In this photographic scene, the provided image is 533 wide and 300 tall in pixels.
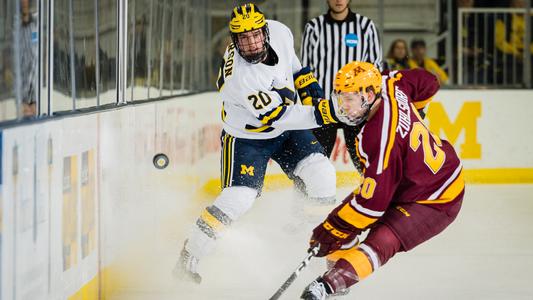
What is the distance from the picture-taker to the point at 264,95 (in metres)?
3.64

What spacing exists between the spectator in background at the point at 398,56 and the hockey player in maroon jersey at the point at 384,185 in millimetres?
4216

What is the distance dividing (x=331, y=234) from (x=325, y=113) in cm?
48

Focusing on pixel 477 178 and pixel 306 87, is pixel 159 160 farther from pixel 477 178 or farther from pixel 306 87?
pixel 477 178

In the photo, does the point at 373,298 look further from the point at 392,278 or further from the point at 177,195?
the point at 177,195

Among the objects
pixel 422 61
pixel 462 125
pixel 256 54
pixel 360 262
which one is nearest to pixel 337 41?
pixel 256 54

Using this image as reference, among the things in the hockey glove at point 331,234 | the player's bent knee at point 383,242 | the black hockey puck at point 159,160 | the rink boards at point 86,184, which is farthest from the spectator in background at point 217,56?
the player's bent knee at point 383,242

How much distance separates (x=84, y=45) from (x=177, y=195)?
1.84m

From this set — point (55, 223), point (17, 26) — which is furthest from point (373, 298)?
point (17, 26)

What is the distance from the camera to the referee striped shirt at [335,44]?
538cm

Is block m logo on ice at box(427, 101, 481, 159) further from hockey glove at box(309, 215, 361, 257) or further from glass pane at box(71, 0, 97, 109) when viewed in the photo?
hockey glove at box(309, 215, 361, 257)

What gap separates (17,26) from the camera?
261 centimetres

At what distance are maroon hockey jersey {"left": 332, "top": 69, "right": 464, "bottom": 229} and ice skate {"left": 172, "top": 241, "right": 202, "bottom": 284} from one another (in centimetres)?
85

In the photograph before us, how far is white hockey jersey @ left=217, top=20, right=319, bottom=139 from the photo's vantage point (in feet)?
11.9

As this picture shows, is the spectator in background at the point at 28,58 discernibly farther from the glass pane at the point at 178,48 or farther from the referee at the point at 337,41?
the glass pane at the point at 178,48
